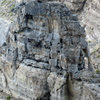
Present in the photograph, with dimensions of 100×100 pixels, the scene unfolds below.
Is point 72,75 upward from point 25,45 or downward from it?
downward

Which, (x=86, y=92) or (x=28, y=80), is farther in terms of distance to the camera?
(x=28, y=80)

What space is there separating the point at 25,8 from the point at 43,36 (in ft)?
9.27

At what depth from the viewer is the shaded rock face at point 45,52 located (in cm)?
1617

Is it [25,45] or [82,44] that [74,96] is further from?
[25,45]

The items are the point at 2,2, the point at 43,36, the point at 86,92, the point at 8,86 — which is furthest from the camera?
the point at 2,2

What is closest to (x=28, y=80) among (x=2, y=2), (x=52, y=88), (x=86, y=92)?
(x=52, y=88)

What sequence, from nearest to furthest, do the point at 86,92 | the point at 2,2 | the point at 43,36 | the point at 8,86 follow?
the point at 86,92, the point at 43,36, the point at 8,86, the point at 2,2

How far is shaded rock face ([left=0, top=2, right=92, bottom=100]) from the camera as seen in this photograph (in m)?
16.2

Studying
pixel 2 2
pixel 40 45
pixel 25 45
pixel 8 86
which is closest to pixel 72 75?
pixel 40 45

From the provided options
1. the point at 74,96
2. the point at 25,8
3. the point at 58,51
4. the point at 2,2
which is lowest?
the point at 74,96

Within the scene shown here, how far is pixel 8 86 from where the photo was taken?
63.7 ft

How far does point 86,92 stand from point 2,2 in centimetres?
4682

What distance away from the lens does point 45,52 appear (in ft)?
55.6

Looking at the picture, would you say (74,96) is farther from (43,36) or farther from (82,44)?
(43,36)
